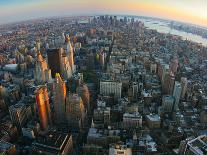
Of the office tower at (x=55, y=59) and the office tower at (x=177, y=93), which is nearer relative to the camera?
the office tower at (x=177, y=93)

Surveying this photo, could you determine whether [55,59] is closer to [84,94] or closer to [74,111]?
[84,94]

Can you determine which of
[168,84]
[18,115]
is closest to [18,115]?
[18,115]

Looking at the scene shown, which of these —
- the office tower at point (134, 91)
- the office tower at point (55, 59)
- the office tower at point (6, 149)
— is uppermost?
the office tower at point (55, 59)

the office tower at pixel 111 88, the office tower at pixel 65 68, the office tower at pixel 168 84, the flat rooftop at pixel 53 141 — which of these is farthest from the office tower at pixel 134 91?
the flat rooftop at pixel 53 141

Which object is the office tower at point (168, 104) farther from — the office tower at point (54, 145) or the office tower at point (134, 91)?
the office tower at point (54, 145)

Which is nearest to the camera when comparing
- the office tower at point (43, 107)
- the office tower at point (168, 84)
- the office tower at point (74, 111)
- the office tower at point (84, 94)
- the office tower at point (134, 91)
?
the office tower at point (43, 107)

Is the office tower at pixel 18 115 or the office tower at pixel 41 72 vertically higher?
the office tower at pixel 41 72

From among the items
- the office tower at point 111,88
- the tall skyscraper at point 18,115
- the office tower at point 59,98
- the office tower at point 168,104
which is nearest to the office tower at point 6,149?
the tall skyscraper at point 18,115

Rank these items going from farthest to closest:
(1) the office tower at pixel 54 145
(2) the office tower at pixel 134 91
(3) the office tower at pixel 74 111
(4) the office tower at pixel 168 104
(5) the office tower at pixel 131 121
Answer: (2) the office tower at pixel 134 91 < (4) the office tower at pixel 168 104 < (5) the office tower at pixel 131 121 < (3) the office tower at pixel 74 111 < (1) the office tower at pixel 54 145
